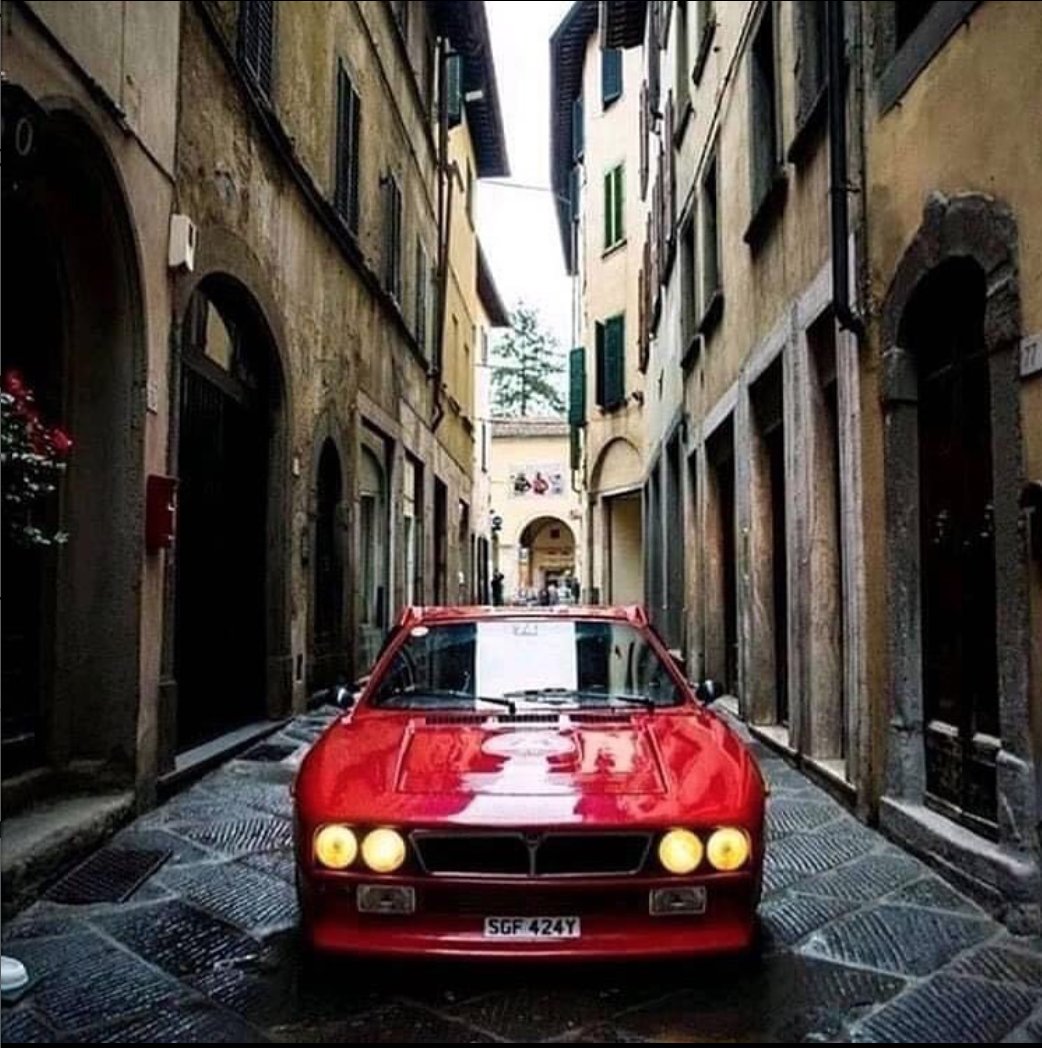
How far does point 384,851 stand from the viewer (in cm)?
366

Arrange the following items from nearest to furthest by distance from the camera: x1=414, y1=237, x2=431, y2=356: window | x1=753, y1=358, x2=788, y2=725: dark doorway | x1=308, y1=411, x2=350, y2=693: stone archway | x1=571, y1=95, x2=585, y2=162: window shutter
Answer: x1=753, y1=358, x2=788, y2=725: dark doorway → x1=308, y1=411, x2=350, y2=693: stone archway → x1=414, y1=237, x2=431, y2=356: window → x1=571, y1=95, x2=585, y2=162: window shutter

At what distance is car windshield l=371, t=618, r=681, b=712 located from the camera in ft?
15.8

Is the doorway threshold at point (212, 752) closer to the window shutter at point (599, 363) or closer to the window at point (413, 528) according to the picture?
the window at point (413, 528)

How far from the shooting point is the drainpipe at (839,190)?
6453 millimetres

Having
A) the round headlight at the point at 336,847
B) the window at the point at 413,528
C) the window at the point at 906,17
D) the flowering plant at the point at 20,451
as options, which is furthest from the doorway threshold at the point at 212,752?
the window at the point at 413,528

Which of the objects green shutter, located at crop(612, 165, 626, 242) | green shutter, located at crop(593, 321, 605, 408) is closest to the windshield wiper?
green shutter, located at crop(593, 321, 605, 408)

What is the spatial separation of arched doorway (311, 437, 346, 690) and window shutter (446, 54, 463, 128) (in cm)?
1135

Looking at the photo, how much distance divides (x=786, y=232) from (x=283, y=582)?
203 inches

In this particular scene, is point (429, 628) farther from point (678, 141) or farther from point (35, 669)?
point (678, 141)

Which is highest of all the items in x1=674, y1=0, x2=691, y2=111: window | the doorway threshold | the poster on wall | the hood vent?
x1=674, y1=0, x2=691, y2=111: window

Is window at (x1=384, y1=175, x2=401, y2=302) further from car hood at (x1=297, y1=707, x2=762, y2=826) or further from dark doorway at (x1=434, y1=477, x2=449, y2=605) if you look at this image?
car hood at (x1=297, y1=707, x2=762, y2=826)

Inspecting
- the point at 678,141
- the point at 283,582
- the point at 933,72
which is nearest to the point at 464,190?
the point at 678,141

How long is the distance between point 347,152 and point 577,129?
19467 mm

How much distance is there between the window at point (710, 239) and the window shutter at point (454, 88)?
31.3 ft
